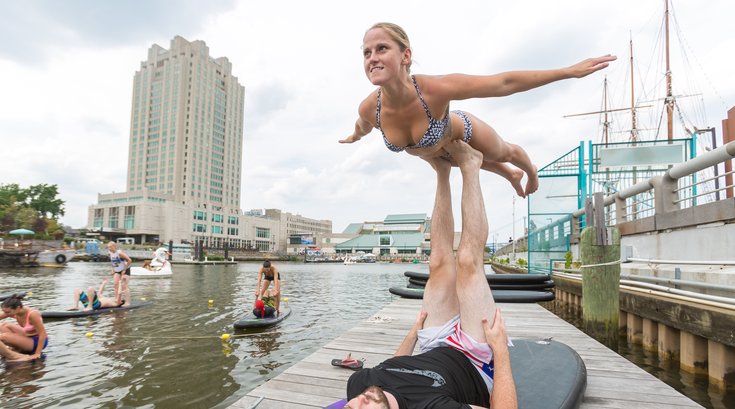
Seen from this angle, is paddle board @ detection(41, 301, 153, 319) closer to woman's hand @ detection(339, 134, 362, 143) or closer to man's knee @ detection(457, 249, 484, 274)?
woman's hand @ detection(339, 134, 362, 143)

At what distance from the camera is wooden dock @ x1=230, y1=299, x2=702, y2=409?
3.20m

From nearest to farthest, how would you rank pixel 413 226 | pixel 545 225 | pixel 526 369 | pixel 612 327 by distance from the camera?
pixel 526 369 < pixel 612 327 < pixel 545 225 < pixel 413 226

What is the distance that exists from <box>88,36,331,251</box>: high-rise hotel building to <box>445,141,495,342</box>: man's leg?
361 ft

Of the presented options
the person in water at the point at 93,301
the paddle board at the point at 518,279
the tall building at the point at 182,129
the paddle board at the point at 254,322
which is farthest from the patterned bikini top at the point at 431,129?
the tall building at the point at 182,129

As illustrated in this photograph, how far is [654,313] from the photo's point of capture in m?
6.30

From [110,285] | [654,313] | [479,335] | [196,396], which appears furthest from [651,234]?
[110,285]

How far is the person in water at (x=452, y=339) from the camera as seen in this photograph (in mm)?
2301

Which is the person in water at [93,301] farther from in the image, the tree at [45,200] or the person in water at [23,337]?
the tree at [45,200]

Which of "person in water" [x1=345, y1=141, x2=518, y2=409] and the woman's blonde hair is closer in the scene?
"person in water" [x1=345, y1=141, x2=518, y2=409]

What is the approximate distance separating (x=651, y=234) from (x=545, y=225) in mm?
6021

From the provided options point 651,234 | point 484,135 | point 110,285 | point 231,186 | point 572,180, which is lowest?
point 110,285

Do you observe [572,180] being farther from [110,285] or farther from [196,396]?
[110,285]

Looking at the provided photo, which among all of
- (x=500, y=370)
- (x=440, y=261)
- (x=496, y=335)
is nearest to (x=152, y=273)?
(x=440, y=261)

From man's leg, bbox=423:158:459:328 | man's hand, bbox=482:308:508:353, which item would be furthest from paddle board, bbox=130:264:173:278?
man's hand, bbox=482:308:508:353
